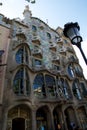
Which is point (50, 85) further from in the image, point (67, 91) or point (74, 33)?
point (74, 33)

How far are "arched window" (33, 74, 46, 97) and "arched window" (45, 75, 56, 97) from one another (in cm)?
75

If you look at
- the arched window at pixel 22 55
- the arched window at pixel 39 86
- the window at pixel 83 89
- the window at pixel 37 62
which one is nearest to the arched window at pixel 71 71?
the window at pixel 83 89

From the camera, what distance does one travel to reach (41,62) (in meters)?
21.4

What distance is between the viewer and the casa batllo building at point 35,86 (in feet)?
47.8

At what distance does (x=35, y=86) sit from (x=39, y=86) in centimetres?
61

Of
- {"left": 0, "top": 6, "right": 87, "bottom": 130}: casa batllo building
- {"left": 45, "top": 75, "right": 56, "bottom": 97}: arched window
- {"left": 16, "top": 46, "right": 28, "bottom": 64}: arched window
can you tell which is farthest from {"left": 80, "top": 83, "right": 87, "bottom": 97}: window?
{"left": 16, "top": 46, "right": 28, "bottom": 64}: arched window

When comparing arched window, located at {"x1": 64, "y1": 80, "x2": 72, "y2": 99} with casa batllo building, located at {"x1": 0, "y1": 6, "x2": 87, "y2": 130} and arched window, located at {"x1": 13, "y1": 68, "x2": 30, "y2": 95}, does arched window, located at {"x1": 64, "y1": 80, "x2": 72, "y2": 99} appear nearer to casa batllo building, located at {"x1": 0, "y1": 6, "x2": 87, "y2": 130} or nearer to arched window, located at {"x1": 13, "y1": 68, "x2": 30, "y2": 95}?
casa batllo building, located at {"x1": 0, "y1": 6, "x2": 87, "y2": 130}

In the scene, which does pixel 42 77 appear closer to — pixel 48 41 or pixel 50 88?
pixel 50 88

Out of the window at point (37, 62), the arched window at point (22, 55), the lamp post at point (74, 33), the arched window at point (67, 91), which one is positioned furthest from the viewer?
the window at point (37, 62)

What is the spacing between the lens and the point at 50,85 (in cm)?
1883

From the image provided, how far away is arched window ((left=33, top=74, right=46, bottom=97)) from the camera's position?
17.1 m

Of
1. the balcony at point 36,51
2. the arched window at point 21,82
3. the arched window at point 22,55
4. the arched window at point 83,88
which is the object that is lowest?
the arched window at point 21,82

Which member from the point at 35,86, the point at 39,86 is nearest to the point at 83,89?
the point at 39,86

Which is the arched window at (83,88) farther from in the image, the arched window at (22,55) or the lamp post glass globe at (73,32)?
the lamp post glass globe at (73,32)
